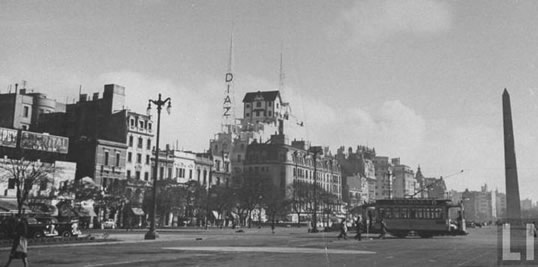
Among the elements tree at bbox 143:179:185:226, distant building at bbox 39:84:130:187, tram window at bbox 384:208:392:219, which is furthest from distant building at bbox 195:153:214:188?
tram window at bbox 384:208:392:219

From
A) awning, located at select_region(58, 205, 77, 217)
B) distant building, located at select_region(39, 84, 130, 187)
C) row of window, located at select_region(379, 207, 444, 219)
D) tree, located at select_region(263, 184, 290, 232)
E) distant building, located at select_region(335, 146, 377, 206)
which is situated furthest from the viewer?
distant building, located at select_region(335, 146, 377, 206)

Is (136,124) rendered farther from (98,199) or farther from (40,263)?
(40,263)

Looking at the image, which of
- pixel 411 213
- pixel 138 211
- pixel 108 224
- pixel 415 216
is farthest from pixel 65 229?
pixel 138 211

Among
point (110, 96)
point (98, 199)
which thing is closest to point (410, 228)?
point (98, 199)

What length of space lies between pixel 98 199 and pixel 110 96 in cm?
2448

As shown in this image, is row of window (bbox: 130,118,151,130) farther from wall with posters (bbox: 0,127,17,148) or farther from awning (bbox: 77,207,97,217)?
wall with posters (bbox: 0,127,17,148)

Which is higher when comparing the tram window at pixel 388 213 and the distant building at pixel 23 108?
the distant building at pixel 23 108

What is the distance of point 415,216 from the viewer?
145 feet

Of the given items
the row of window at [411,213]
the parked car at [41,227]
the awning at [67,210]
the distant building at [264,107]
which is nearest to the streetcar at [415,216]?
the row of window at [411,213]

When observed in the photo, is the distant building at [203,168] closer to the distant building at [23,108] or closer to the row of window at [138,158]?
the row of window at [138,158]

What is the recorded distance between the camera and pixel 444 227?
4325 centimetres

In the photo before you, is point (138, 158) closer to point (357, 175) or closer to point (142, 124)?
point (142, 124)

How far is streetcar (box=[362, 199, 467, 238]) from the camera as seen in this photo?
43438 mm

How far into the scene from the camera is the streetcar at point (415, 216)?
43438 mm
